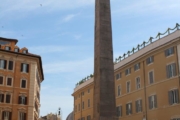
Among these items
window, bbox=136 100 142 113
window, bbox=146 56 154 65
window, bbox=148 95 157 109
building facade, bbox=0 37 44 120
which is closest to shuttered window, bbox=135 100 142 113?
window, bbox=136 100 142 113

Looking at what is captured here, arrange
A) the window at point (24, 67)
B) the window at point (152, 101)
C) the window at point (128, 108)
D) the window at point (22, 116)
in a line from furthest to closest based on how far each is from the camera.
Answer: the window at point (24, 67), the window at point (22, 116), the window at point (128, 108), the window at point (152, 101)

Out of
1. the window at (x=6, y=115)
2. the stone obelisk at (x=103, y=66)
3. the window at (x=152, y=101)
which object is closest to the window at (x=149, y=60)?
the window at (x=152, y=101)

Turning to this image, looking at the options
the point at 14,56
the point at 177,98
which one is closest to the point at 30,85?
the point at 14,56

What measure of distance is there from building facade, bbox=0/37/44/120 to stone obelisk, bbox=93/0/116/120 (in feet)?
79.0

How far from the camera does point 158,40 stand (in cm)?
2659

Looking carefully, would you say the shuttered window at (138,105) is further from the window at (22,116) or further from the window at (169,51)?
the window at (22,116)

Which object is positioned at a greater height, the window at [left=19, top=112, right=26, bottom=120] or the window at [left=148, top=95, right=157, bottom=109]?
the window at [left=148, top=95, right=157, bottom=109]

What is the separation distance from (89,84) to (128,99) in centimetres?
969

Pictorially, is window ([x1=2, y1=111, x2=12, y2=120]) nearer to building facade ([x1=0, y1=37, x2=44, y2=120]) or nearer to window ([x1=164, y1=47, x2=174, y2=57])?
building facade ([x1=0, y1=37, x2=44, y2=120])

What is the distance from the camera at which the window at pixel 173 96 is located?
23484 millimetres

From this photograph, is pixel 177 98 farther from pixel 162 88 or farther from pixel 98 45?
pixel 98 45

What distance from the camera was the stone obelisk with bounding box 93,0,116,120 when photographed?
1335 cm

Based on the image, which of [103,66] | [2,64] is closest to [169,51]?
[103,66]

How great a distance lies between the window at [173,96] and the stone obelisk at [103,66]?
11.1 metres
